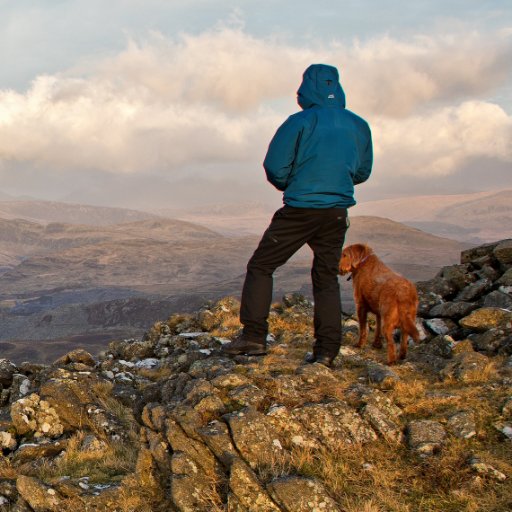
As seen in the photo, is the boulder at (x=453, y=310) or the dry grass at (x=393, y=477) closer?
the dry grass at (x=393, y=477)

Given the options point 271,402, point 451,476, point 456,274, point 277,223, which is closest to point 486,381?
point 451,476

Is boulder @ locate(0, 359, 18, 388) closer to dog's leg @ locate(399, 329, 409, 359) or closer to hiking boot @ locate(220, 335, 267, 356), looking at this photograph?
hiking boot @ locate(220, 335, 267, 356)

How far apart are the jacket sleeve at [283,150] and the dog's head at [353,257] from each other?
277 centimetres

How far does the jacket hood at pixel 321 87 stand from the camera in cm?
627

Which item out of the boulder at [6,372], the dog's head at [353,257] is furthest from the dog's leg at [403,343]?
the boulder at [6,372]

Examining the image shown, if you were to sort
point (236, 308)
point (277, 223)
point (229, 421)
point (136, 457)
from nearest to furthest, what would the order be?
point (229, 421) → point (136, 457) → point (277, 223) → point (236, 308)

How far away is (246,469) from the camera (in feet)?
15.3

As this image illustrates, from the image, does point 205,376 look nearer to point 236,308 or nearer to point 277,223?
point 277,223

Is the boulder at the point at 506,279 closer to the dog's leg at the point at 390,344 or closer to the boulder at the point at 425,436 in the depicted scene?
the dog's leg at the point at 390,344

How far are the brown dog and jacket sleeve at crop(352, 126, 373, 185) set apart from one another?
1902mm

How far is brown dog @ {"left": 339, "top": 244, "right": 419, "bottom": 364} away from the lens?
25.8 ft

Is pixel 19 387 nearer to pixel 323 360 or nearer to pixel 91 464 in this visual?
pixel 91 464

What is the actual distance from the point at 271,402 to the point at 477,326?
5295 mm

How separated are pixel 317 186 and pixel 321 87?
48.1 inches
